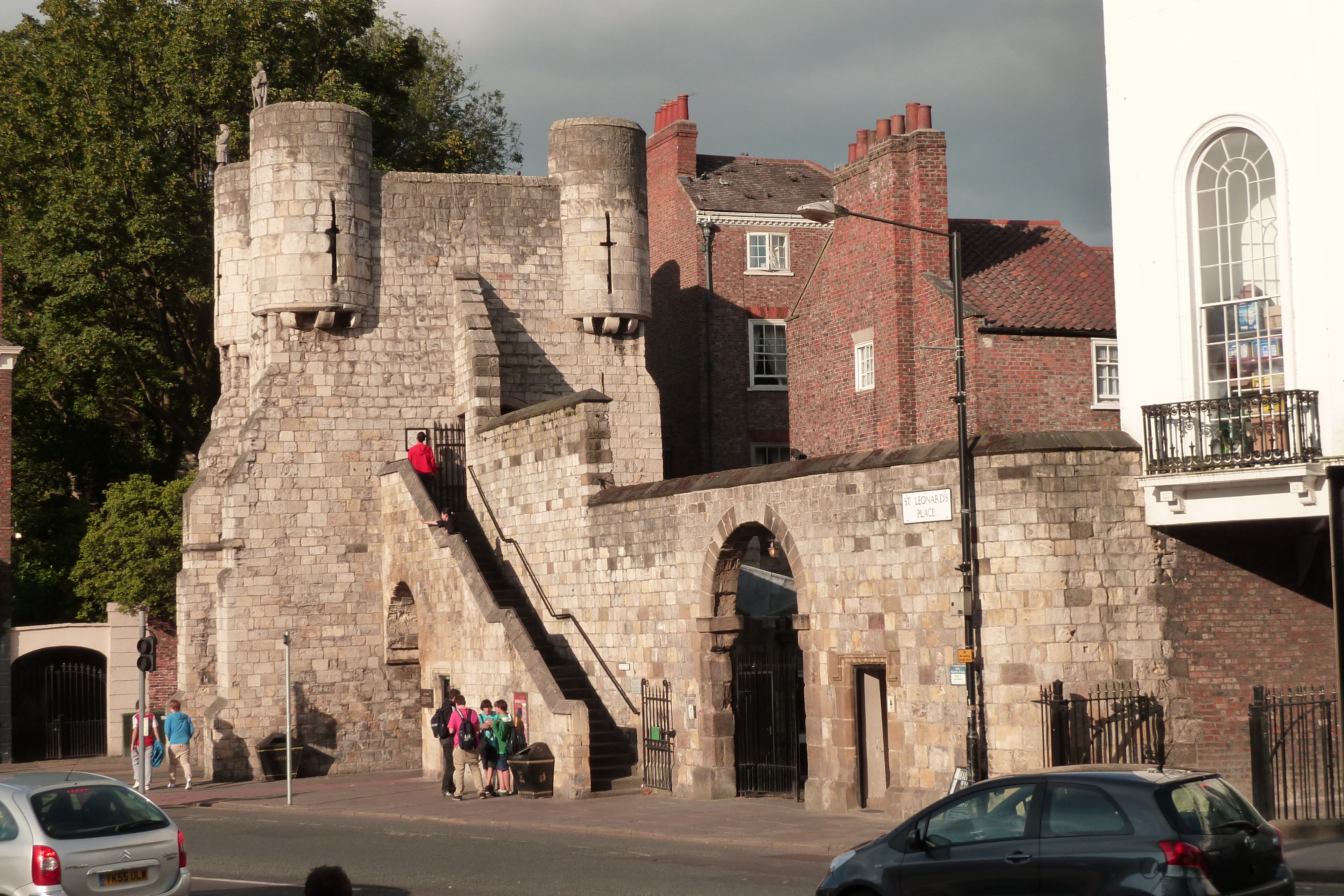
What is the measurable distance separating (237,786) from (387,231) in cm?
1034

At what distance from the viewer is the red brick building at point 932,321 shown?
27016 mm

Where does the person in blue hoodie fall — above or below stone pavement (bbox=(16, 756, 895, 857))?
above

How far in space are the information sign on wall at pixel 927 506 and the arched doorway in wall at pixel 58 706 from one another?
23133 millimetres

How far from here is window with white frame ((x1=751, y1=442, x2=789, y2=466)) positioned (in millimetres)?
38156

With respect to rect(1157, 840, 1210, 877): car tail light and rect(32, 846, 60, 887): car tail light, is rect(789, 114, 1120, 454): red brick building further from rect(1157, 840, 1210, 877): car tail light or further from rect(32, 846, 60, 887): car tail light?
rect(32, 846, 60, 887): car tail light

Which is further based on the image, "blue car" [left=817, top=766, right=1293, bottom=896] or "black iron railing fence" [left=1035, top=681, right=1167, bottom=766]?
"black iron railing fence" [left=1035, top=681, right=1167, bottom=766]

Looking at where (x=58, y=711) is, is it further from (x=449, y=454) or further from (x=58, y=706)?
(x=449, y=454)

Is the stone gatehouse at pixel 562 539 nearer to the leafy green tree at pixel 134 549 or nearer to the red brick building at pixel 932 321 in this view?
the red brick building at pixel 932 321

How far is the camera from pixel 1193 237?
1714 cm

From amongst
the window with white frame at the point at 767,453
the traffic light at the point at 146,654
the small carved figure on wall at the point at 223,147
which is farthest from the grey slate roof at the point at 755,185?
the traffic light at the point at 146,654

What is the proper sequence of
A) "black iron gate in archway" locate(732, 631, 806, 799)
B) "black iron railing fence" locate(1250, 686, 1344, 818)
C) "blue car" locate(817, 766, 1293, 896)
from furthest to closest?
"black iron gate in archway" locate(732, 631, 806, 799)
"black iron railing fence" locate(1250, 686, 1344, 818)
"blue car" locate(817, 766, 1293, 896)

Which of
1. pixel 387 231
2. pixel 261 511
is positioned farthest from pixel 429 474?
pixel 387 231

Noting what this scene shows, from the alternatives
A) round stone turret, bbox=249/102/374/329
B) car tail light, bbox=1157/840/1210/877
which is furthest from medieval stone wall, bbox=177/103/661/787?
car tail light, bbox=1157/840/1210/877

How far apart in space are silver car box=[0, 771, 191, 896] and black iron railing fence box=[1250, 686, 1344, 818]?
10591mm
